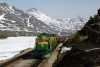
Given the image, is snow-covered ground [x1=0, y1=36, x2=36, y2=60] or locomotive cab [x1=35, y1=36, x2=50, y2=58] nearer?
locomotive cab [x1=35, y1=36, x2=50, y2=58]

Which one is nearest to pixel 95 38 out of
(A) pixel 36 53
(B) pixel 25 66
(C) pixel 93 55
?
(C) pixel 93 55

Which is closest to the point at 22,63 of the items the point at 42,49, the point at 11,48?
the point at 42,49

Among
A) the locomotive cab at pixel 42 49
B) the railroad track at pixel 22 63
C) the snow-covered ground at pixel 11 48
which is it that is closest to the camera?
the railroad track at pixel 22 63

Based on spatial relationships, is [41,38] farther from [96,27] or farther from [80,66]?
[80,66]

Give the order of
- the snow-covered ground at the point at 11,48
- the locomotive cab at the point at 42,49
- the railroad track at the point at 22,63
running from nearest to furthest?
the railroad track at the point at 22,63 < the locomotive cab at the point at 42,49 < the snow-covered ground at the point at 11,48

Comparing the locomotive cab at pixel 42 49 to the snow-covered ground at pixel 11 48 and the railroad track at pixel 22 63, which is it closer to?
the railroad track at pixel 22 63

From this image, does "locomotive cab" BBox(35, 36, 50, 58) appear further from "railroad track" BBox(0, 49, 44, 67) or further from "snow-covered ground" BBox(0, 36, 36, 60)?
"snow-covered ground" BBox(0, 36, 36, 60)

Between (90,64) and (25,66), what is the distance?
50.4ft

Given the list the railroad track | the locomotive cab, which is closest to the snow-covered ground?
the railroad track

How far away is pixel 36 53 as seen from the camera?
100 feet

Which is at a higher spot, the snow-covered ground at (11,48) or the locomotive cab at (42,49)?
the locomotive cab at (42,49)

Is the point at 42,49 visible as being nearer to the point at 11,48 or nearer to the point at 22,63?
the point at 22,63

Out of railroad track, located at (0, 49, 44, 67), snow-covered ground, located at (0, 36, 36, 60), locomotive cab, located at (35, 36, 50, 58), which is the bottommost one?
snow-covered ground, located at (0, 36, 36, 60)

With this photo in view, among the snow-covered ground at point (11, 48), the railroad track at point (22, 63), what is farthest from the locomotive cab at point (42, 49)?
the snow-covered ground at point (11, 48)
